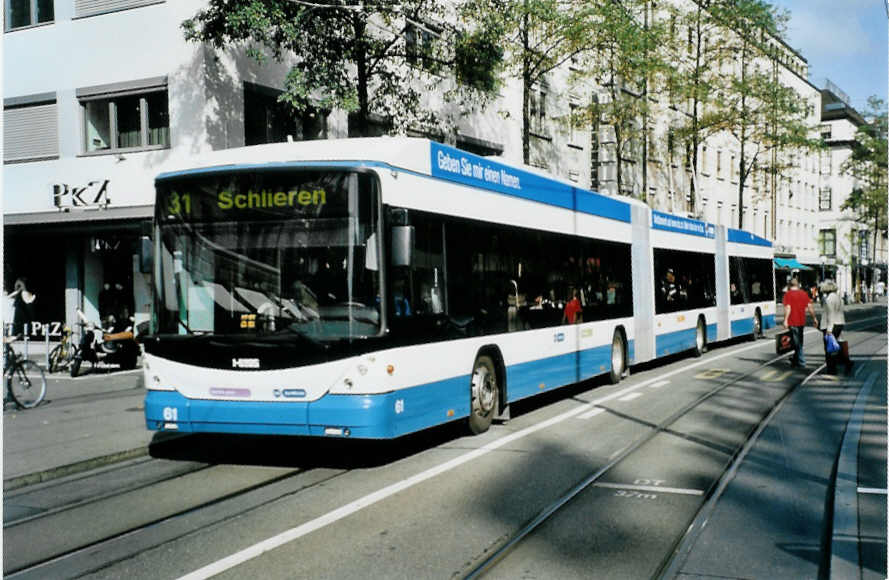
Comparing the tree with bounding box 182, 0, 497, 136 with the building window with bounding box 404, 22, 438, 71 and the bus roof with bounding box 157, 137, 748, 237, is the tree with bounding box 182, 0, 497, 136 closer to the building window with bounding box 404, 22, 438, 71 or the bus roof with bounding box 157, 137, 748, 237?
the building window with bounding box 404, 22, 438, 71

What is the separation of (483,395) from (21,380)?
22.9 feet

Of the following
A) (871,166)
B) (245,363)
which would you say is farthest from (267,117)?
(871,166)

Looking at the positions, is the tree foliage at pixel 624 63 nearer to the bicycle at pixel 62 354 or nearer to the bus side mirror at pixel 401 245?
the bicycle at pixel 62 354

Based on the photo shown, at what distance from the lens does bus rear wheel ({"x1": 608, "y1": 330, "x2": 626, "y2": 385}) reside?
51.9 ft

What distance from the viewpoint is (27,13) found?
74.6ft

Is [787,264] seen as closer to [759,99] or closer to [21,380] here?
[759,99]

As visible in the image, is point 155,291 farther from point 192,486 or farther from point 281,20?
point 281,20

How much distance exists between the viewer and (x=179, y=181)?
28.8 feet

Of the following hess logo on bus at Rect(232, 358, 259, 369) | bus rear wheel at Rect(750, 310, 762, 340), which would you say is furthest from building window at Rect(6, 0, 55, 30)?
bus rear wheel at Rect(750, 310, 762, 340)

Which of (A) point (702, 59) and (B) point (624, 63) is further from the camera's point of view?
(A) point (702, 59)

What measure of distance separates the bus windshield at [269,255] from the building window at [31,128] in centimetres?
1531

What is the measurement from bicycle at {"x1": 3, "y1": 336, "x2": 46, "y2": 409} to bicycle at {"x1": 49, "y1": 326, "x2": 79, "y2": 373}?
6.26m

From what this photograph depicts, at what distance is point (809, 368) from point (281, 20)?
12251 mm

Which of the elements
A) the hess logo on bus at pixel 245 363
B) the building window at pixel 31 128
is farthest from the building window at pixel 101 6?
the hess logo on bus at pixel 245 363
